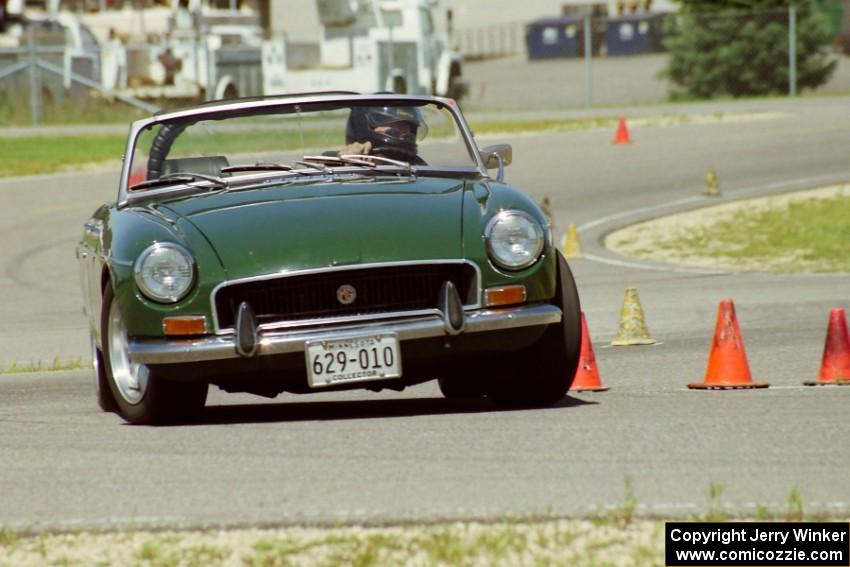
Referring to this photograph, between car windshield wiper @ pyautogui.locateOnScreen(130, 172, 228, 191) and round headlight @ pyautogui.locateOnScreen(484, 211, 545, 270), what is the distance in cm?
142

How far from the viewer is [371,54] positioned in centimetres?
3681

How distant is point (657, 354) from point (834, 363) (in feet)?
7.54

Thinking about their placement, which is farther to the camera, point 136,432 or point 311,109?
point 311,109

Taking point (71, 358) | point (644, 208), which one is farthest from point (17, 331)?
point (644, 208)

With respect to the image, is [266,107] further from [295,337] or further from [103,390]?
[295,337]

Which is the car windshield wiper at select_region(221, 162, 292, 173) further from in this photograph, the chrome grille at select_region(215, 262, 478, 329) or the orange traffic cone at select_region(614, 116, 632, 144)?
the orange traffic cone at select_region(614, 116, 632, 144)

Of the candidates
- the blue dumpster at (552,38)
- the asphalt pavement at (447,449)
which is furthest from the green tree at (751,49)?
the asphalt pavement at (447,449)

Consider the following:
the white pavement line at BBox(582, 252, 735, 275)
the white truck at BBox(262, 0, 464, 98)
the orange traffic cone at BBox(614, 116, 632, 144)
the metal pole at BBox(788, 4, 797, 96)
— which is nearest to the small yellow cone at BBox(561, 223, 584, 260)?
the white pavement line at BBox(582, 252, 735, 275)

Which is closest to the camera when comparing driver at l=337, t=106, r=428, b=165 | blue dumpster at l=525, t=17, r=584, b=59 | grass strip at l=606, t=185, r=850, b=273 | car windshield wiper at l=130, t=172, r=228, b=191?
car windshield wiper at l=130, t=172, r=228, b=191

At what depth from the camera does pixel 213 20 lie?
41.0m

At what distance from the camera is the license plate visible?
22.1ft

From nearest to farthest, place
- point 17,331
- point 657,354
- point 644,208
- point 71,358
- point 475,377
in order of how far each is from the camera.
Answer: point 475,377 < point 657,354 < point 71,358 < point 17,331 < point 644,208

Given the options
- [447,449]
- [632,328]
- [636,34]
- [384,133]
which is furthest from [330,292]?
[636,34]

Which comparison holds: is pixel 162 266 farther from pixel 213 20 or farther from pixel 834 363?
pixel 213 20
